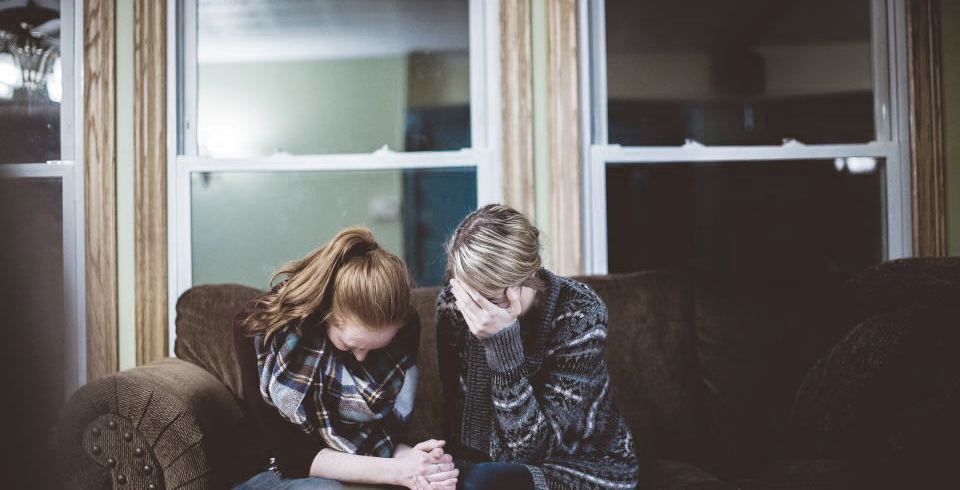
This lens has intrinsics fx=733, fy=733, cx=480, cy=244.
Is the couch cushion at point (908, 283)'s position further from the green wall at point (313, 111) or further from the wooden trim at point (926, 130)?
the green wall at point (313, 111)

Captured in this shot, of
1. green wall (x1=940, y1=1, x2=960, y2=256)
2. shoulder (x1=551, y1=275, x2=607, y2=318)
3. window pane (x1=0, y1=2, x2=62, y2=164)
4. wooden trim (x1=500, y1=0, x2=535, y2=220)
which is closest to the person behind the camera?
shoulder (x1=551, y1=275, x2=607, y2=318)

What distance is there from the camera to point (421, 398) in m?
2.23

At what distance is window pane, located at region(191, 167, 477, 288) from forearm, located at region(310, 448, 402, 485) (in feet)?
4.12

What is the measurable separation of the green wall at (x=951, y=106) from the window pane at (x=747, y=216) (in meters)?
0.23

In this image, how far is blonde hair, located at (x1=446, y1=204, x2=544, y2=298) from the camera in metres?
1.66

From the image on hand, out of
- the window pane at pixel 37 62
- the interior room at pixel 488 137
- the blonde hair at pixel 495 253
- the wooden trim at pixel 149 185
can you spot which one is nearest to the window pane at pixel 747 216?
the interior room at pixel 488 137

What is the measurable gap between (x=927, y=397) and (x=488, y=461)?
1058 millimetres

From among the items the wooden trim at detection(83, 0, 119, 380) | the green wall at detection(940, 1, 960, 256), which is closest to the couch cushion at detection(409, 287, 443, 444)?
the wooden trim at detection(83, 0, 119, 380)

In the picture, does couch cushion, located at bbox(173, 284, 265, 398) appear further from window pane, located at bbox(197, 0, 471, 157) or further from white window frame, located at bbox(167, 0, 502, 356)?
window pane, located at bbox(197, 0, 471, 157)

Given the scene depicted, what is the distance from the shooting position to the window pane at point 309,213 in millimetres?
2785

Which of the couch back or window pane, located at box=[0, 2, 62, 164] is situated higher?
window pane, located at box=[0, 2, 62, 164]

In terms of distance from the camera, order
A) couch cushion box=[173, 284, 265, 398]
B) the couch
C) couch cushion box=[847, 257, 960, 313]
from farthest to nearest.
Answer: couch cushion box=[173, 284, 265, 398]
couch cushion box=[847, 257, 960, 313]
the couch

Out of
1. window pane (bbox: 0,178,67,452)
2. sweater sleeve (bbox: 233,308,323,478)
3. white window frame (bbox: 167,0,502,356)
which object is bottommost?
sweater sleeve (bbox: 233,308,323,478)

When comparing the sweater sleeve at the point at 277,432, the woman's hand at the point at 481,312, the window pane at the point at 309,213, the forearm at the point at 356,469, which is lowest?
the forearm at the point at 356,469
